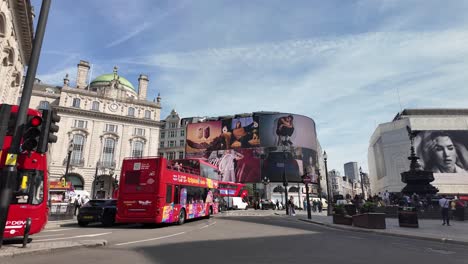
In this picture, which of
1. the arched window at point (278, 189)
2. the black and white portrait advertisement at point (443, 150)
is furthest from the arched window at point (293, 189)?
the black and white portrait advertisement at point (443, 150)

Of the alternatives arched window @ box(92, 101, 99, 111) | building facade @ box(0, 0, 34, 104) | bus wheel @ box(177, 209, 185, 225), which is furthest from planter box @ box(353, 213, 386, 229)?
arched window @ box(92, 101, 99, 111)

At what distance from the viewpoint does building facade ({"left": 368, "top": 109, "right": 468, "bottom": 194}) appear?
73.4 m

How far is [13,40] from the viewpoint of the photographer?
23.6 m

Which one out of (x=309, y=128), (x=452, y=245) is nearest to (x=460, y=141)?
(x=309, y=128)

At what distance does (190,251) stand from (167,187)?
7.78m

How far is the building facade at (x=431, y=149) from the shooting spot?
73.4 m

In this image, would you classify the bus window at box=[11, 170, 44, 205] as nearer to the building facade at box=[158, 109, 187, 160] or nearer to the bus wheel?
the bus wheel

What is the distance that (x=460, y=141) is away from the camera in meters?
76.8

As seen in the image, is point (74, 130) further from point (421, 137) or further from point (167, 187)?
point (421, 137)

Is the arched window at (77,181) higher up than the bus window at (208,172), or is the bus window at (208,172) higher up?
the arched window at (77,181)

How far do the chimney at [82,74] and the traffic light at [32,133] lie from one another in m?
60.4

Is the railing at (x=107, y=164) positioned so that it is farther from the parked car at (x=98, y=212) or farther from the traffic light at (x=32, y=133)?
the traffic light at (x=32, y=133)

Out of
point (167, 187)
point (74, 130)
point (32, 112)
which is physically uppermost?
point (74, 130)

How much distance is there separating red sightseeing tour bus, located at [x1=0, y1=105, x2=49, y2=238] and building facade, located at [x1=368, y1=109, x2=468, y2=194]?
7885 centimetres
